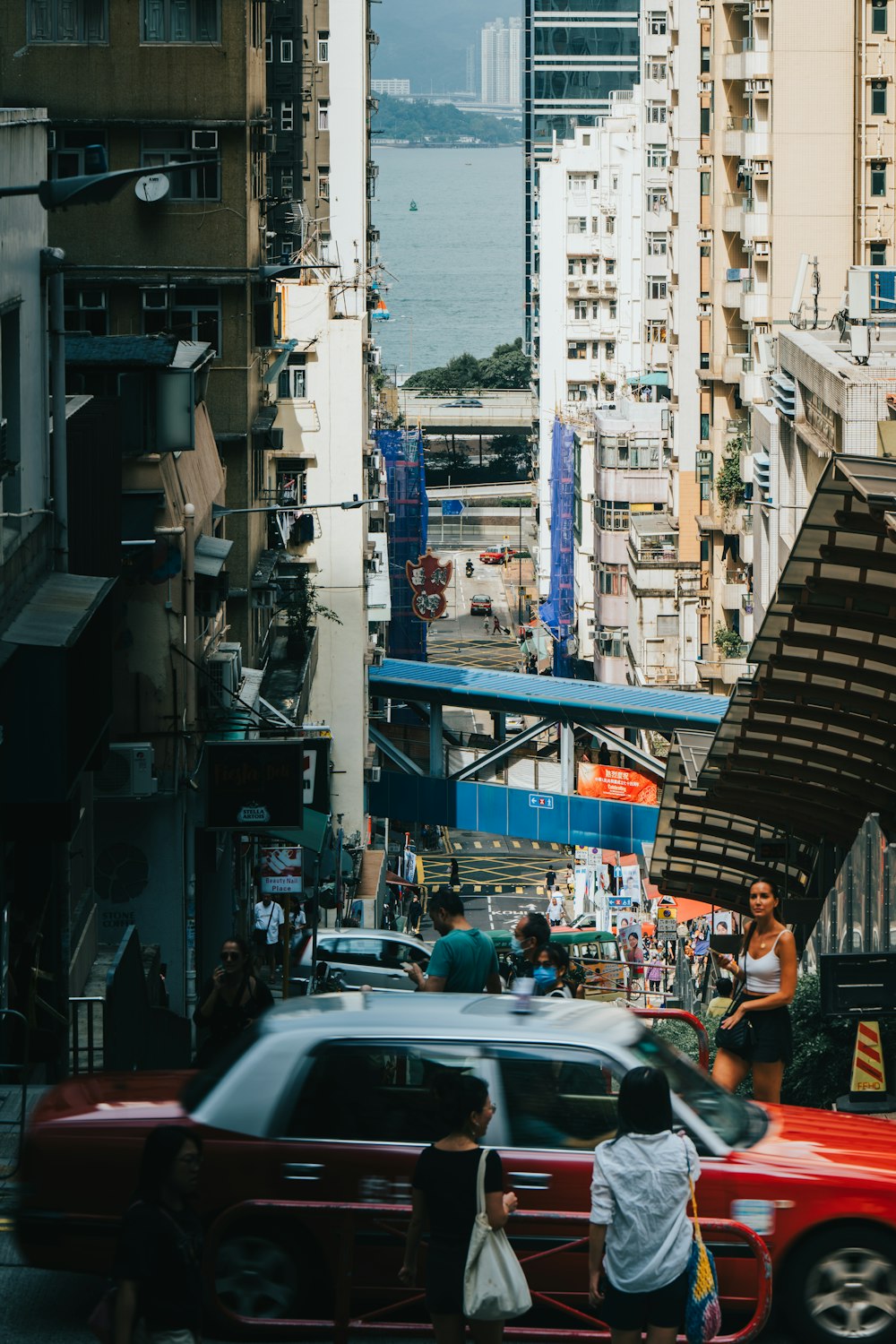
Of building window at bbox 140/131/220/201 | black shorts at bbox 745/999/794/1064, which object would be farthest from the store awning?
black shorts at bbox 745/999/794/1064

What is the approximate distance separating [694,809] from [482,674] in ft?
127

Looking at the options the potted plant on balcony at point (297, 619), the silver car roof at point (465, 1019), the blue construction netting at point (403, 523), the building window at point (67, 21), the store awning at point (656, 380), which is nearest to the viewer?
the silver car roof at point (465, 1019)

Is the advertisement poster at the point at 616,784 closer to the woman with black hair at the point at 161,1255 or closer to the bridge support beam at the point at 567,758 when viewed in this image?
the bridge support beam at the point at 567,758

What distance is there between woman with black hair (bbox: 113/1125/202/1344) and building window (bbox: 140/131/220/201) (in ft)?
87.5

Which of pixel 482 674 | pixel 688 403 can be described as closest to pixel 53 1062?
pixel 482 674

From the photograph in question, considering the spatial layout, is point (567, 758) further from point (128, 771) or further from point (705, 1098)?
point (705, 1098)

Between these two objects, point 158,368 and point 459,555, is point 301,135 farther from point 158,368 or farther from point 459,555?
point 459,555

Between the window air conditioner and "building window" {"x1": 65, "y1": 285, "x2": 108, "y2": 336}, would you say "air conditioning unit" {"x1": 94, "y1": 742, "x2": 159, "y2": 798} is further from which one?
the window air conditioner

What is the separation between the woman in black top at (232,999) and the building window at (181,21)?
22535 mm

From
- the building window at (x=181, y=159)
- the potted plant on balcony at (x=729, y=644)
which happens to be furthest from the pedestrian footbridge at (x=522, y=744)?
the building window at (x=181, y=159)

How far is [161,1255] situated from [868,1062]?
7.20m

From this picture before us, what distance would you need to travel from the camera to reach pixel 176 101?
32156 mm

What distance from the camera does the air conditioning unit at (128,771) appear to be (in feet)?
80.0

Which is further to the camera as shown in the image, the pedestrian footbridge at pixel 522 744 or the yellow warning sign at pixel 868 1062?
the pedestrian footbridge at pixel 522 744
